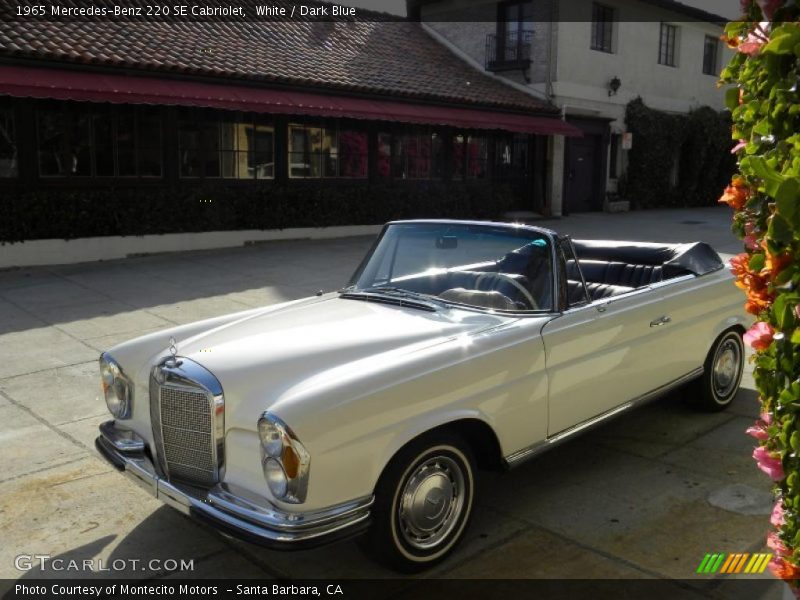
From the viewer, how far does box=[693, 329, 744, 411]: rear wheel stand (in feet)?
17.1

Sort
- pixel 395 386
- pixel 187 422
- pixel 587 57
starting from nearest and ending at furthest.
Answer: pixel 395 386, pixel 187 422, pixel 587 57

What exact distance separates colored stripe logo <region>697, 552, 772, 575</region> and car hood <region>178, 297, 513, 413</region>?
1479 millimetres

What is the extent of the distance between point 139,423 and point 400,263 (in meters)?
1.78

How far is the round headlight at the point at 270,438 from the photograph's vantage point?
110 inches

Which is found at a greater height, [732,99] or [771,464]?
[732,99]

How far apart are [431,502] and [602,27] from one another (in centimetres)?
2208

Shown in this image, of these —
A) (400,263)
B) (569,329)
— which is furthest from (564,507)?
(400,263)

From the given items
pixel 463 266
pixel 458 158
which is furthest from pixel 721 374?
pixel 458 158

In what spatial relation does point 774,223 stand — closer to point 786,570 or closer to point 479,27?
point 786,570

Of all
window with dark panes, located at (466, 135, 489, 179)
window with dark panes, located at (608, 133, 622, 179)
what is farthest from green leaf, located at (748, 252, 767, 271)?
window with dark panes, located at (608, 133, 622, 179)

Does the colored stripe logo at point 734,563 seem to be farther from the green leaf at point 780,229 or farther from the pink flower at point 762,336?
the green leaf at point 780,229

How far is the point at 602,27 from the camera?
22.3 meters

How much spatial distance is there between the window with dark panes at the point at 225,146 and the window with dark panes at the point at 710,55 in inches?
745

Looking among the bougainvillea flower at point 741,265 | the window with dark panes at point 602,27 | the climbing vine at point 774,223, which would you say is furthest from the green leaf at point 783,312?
the window with dark panes at point 602,27
